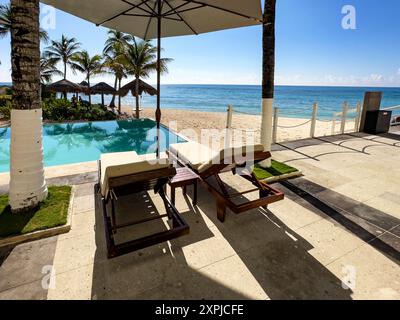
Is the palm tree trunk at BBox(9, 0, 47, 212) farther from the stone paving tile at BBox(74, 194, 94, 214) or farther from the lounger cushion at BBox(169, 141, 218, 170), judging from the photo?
the lounger cushion at BBox(169, 141, 218, 170)

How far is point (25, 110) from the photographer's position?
353cm

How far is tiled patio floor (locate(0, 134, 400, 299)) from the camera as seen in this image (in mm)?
2533

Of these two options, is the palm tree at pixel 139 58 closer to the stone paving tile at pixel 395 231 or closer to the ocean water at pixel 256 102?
the ocean water at pixel 256 102

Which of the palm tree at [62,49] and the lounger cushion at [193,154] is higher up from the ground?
the palm tree at [62,49]

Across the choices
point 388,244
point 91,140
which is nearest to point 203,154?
point 388,244

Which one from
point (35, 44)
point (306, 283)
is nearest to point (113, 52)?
point (35, 44)

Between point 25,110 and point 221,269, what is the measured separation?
3713mm

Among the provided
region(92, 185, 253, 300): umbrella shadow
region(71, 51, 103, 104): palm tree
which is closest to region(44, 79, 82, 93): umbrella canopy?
region(71, 51, 103, 104): palm tree

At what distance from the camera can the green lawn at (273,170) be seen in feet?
18.5

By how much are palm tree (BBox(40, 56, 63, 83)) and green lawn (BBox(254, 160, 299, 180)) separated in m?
29.9

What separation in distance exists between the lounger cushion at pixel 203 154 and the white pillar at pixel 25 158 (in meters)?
2.73

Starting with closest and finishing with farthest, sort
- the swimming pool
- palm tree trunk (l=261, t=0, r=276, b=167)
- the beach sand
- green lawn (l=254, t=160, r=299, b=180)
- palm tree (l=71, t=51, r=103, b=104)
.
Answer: palm tree trunk (l=261, t=0, r=276, b=167)
green lawn (l=254, t=160, r=299, b=180)
the swimming pool
the beach sand
palm tree (l=71, t=51, r=103, b=104)

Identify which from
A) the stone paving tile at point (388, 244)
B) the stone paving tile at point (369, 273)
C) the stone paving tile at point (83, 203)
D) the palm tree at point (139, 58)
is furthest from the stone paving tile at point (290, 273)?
the palm tree at point (139, 58)
